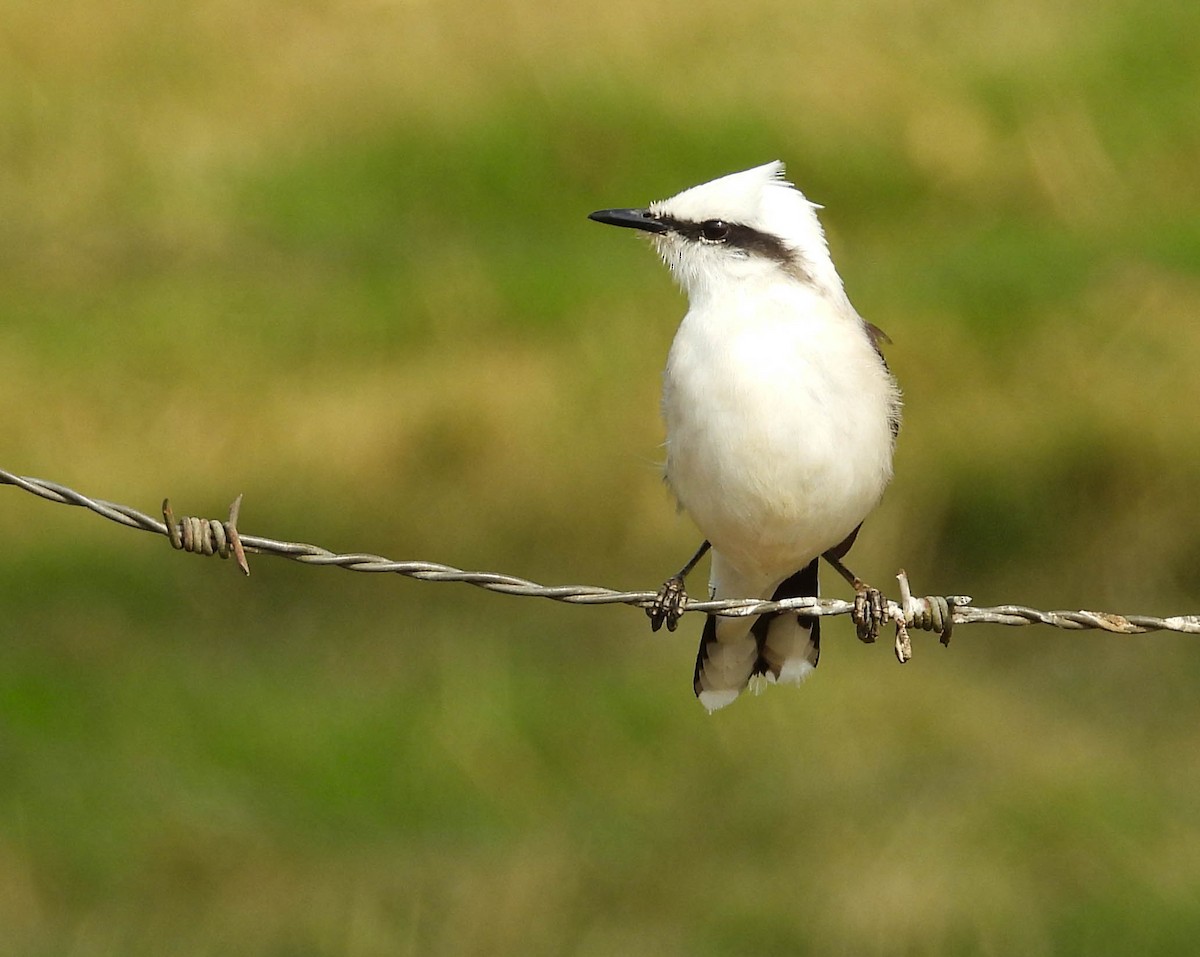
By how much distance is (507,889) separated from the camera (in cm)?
943

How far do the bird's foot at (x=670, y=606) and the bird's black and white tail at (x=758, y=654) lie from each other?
28 cm

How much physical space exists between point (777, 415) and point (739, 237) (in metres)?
0.71

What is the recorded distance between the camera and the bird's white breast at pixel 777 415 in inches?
242

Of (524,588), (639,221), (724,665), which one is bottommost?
(524,588)

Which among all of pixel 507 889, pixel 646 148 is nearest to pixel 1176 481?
pixel 646 148

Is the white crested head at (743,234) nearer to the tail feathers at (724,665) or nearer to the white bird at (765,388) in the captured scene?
the white bird at (765,388)

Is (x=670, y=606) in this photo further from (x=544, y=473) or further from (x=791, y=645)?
(x=544, y=473)

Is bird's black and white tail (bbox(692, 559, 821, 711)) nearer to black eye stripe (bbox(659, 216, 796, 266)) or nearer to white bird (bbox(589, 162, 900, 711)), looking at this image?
white bird (bbox(589, 162, 900, 711))

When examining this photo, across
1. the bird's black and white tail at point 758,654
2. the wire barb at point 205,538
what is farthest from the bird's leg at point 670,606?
the wire barb at point 205,538

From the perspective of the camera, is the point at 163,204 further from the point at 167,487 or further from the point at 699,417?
the point at 699,417

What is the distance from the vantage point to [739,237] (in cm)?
652

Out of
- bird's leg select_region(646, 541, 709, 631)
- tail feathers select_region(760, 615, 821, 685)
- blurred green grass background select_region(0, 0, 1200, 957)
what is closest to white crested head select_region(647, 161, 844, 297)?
blurred green grass background select_region(0, 0, 1200, 957)

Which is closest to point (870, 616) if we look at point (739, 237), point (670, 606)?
point (670, 606)

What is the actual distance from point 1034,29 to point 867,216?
2399 mm
